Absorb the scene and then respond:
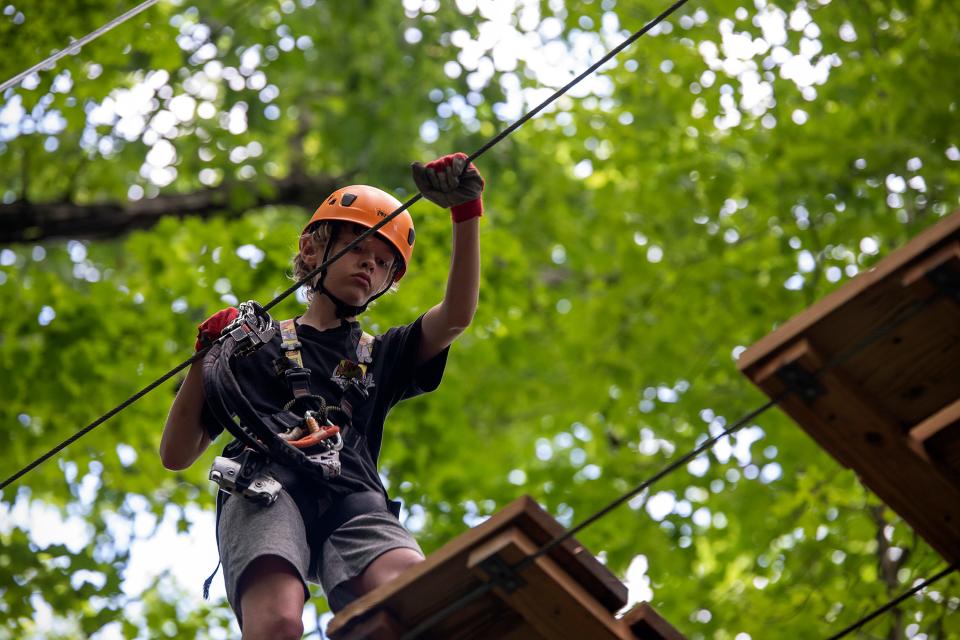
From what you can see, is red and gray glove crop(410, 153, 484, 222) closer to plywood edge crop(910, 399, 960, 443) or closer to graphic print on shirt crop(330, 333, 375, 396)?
graphic print on shirt crop(330, 333, 375, 396)

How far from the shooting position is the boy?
333 centimetres

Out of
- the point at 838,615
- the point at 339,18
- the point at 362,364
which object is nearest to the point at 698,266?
the point at 838,615

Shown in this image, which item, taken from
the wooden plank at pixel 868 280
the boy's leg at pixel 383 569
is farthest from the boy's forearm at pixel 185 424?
the wooden plank at pixel 868 280

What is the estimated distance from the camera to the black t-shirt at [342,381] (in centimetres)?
363

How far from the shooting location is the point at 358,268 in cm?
385

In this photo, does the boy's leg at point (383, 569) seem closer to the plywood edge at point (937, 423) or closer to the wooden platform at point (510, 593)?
the wooden platform at point (510, 593)

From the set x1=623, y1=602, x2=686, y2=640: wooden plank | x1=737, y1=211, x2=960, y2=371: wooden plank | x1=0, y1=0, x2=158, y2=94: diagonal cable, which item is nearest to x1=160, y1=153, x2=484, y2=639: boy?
x1=623, y1=602, x2=686, y2=640: wooden plank

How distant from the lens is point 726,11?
28.0ft

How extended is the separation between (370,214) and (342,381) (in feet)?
1.90

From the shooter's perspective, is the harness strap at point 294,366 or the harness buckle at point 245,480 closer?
the harness buckle at point 245,480

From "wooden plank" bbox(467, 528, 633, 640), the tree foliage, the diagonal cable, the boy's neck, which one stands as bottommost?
"wooden plank" bbox(467, 528, 633, 640)

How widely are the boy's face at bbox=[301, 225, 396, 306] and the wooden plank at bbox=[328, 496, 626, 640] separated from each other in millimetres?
1070

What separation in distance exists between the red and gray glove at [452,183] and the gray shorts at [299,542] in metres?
0.88

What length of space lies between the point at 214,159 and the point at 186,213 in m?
0.55
